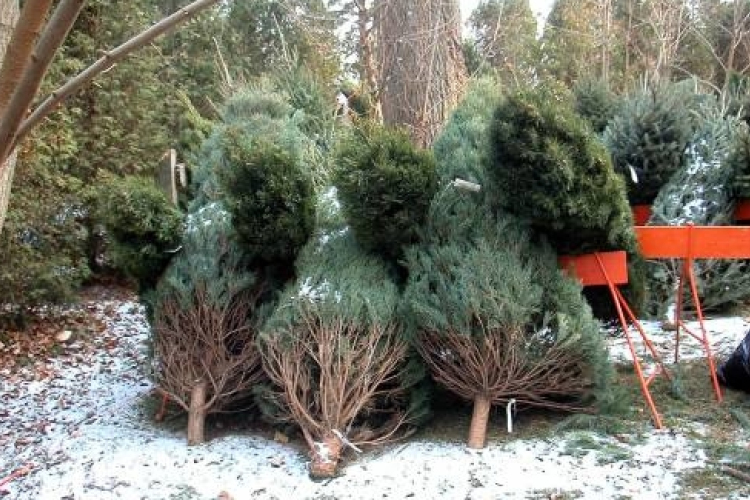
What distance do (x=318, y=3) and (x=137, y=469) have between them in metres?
10.0

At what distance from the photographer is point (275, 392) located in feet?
13.4

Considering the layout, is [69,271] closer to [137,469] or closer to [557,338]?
[137,469]

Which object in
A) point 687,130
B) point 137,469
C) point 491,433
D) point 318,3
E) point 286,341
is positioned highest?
point 318,3

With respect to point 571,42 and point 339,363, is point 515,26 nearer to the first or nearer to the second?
point 571,42

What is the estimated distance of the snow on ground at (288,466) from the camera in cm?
348

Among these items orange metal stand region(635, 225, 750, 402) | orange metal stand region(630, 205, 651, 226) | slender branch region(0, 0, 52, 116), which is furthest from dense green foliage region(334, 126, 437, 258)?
orange metal stand region(630, 205, 651, 226)

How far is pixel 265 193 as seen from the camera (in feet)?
13.3

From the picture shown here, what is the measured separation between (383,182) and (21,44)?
2938 millimetres

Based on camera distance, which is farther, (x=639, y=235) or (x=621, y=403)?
(x=639, y=235)

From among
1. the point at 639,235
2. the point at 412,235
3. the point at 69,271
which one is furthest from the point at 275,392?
the point at 69,271

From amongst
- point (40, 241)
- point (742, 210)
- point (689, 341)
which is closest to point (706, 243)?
point (689, 341)

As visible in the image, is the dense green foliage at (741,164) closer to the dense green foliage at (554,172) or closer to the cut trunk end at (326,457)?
Answer: the dense green foliage at (554,172)

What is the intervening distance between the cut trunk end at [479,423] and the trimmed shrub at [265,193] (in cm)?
132

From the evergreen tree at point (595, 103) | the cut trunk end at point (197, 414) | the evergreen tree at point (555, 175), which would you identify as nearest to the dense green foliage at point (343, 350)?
the cut trunk end at point (197, 414)
